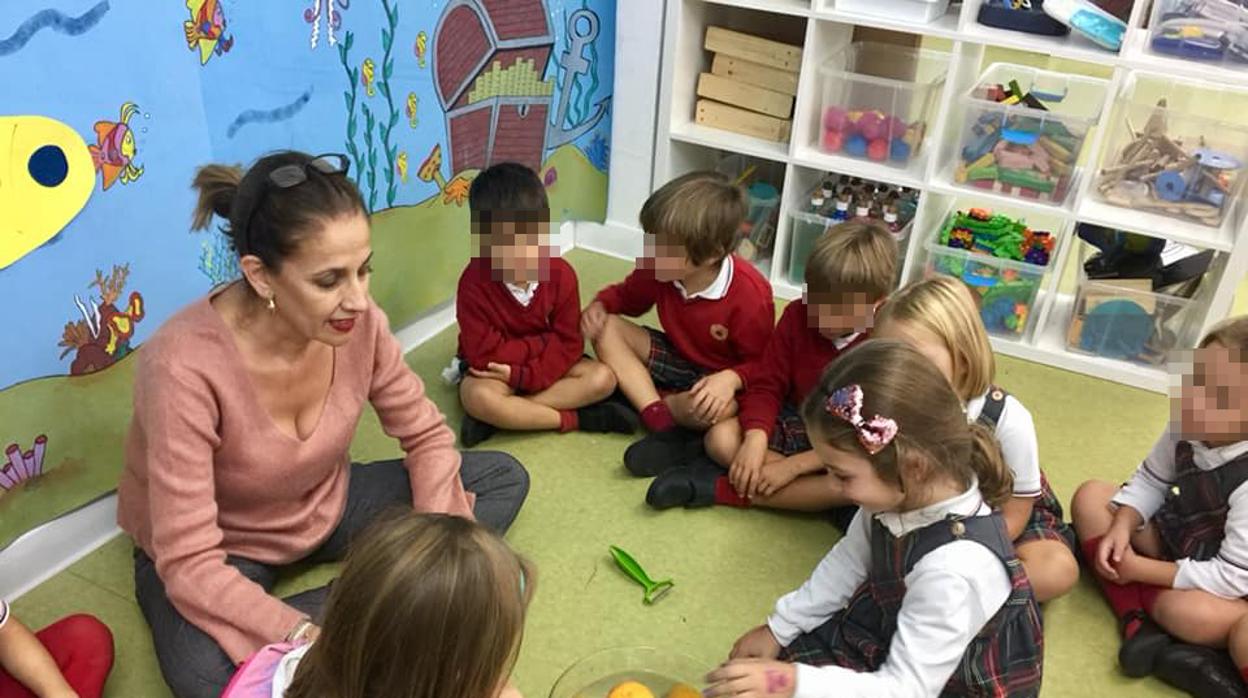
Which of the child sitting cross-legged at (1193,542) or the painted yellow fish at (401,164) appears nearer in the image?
the child sitting cross-legged at (1193,542)

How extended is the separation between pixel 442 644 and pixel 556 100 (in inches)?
68.5

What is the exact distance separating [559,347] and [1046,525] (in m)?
0.93

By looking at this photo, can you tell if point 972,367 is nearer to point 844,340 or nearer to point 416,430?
point 844,340

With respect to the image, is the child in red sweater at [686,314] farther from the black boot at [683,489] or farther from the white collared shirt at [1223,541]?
the white collared shirt at [1223,541]

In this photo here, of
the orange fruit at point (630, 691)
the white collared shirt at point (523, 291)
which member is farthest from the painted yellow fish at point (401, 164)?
the orange fruit at point (630, 691)

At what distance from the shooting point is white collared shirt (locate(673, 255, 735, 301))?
1875 mm

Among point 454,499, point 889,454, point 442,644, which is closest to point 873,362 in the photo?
point 889,454

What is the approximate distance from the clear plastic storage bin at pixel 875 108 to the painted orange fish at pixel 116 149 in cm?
151

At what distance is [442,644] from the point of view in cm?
78

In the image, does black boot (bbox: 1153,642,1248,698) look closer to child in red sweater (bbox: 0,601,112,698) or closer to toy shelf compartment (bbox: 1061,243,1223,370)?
toy shelf compartment (bbox: 1061,243,1223,370)

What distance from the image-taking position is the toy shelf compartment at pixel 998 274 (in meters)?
2.26

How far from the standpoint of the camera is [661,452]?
1.83 metres

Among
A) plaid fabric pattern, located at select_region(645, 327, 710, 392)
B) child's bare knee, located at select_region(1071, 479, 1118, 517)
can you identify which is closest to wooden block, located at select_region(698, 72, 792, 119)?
plaid fabric pattern, located at select_region(645, 327, 710, 392)

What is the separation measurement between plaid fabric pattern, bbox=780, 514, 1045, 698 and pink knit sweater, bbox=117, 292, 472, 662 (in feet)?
2.04
